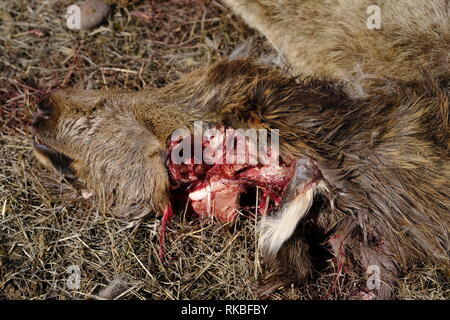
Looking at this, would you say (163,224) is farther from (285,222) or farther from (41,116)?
(41,116)

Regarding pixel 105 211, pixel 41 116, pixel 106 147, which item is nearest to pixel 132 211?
pixel 105 211

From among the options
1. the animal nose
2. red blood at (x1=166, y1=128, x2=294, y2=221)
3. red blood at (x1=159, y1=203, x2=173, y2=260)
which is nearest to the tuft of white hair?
red blood at (x1=166, y1=128, x2=294, y2=221)

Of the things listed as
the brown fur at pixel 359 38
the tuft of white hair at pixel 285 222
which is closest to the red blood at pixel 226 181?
the tuft of white hair at pixel 285 222

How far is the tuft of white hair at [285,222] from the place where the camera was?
298cm

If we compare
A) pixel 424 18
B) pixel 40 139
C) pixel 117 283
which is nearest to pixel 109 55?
pixel 40 139

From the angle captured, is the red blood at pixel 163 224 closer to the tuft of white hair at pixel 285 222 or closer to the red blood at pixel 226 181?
the red blood at pixel 226 181

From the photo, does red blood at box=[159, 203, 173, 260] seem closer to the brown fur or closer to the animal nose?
the animal nose

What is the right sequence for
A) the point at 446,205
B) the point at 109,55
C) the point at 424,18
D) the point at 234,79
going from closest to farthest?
1. the point at 446,205
2. the point at 234,79
3. the point at 424,18
4. the point at 109,55

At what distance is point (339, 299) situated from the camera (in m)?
3.16

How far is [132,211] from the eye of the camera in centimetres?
329

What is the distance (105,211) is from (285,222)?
3.02ft

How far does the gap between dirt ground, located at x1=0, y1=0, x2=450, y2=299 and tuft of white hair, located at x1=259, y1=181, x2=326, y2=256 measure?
17 centimetres
